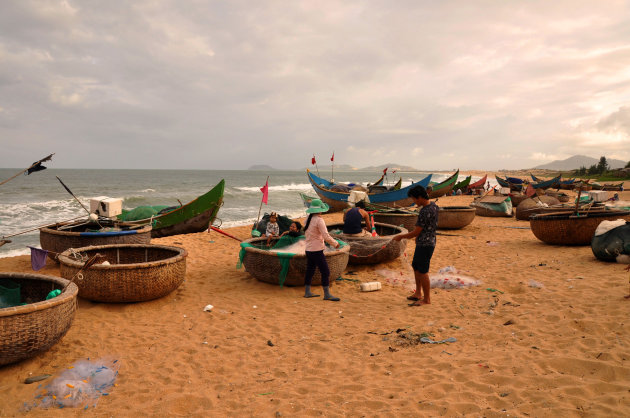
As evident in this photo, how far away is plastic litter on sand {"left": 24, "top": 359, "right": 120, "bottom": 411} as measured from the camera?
3021 millimetres

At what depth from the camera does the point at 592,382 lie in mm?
2854

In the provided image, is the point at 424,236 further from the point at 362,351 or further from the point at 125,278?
the point at 125,278

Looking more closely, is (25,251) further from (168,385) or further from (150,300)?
(168,385)

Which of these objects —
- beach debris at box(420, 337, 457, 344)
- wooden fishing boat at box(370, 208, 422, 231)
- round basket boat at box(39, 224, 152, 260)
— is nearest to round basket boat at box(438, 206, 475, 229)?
wooden fishing boat at box(370, 208, 422, 231)

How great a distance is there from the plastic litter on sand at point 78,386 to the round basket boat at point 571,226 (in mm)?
8585

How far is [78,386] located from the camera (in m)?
3.19

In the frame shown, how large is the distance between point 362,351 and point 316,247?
6.55ft

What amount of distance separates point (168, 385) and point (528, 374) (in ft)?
9.97

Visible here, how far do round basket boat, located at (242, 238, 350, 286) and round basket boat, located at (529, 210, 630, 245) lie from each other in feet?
16.9

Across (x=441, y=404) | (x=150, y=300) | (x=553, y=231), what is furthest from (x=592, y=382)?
(x=553, y=231)

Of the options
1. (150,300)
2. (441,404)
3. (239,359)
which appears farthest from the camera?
(150,300)

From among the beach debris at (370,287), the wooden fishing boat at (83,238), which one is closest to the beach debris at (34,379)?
the wooden fishing boat at (83,238)

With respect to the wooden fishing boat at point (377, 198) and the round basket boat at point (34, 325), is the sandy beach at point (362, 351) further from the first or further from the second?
the wooden fishing boat at point (377, 198)

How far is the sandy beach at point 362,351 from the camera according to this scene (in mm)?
2895
